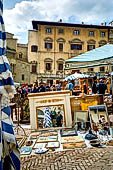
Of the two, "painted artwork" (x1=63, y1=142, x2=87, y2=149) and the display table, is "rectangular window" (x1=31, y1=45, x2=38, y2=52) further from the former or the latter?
"painted artwork" (x1=63, y1=142, x2=87, y2=149)

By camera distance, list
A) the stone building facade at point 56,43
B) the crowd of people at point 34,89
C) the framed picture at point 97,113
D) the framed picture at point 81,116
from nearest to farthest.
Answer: the framed picture at point 97,113 < the framed picture at point 81,116 < the crowd of people at point 34,89 < the stone building facade at point 56,43

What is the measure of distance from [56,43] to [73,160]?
105ft

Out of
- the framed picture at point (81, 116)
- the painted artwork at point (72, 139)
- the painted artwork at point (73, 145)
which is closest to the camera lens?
the painted artwork at point (73, 145)

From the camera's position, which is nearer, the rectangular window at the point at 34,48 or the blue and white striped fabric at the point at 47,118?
the blue and white striped fabric at the point at 47,118

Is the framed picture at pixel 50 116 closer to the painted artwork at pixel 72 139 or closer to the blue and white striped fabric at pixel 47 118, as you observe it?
the blue and white striped fabric at pixel 47 118

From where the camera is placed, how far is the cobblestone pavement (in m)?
3.07

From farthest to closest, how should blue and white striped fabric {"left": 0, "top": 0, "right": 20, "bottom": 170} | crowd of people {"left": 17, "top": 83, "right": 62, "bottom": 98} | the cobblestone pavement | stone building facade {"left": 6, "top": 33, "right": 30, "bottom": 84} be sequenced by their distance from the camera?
stone building facade {"left": 6, "top": 33, "right": 30, "bottom": 84} → crowd of people {"left": 17, "top": 83, "right": 62, "bottom": 98} → the cobblestone pavement → blue and white striped fabric {"left": 0, "top": 0, "right": 20, "bottom": 170}

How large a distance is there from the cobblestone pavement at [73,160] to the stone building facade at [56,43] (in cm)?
2894

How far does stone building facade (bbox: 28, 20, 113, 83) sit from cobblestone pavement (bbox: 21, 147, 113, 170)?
28938 millimetres

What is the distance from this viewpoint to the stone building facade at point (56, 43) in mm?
32875

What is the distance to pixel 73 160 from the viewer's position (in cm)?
333

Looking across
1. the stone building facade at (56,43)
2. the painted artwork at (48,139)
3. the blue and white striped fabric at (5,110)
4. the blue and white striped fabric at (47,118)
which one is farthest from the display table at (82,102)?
the stone building facade at (56,43)

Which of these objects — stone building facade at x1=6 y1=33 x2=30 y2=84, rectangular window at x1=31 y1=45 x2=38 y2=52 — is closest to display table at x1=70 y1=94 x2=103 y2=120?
rectangular window at x1=31 y1=45 x2=38 y2=52

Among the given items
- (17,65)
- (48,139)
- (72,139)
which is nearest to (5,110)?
(48,139)
